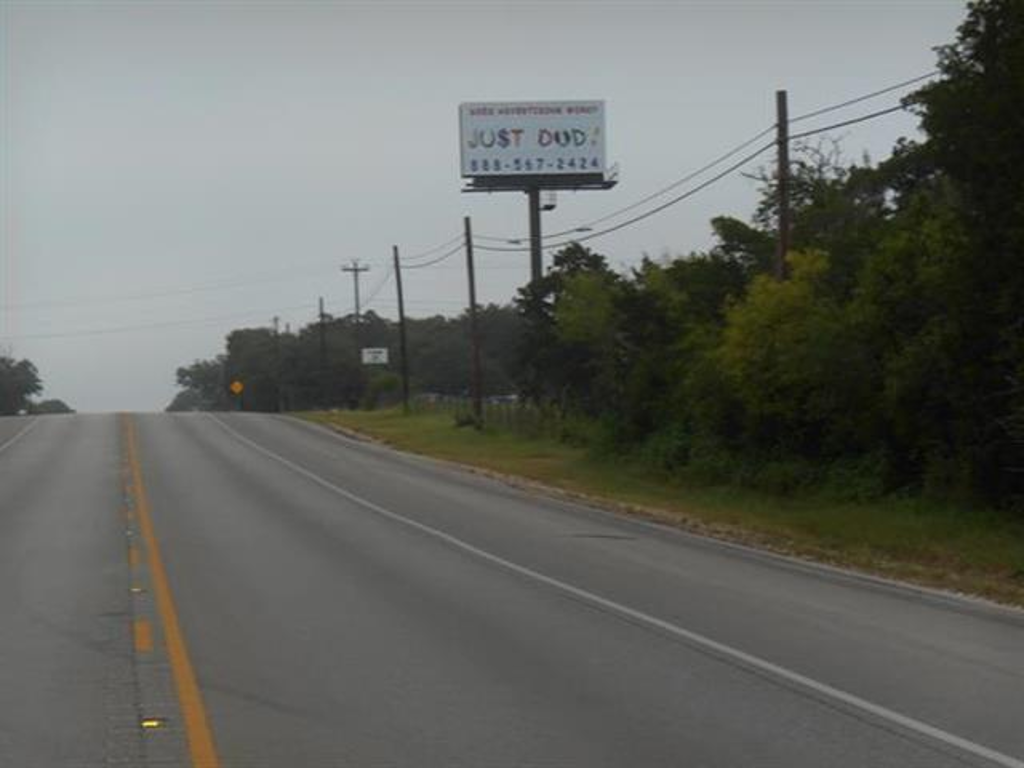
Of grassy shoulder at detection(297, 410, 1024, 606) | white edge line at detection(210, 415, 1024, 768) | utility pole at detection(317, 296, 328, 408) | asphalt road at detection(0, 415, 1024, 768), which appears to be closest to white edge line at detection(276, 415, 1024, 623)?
asphalt road at detection(0, 415, 1024, 768)

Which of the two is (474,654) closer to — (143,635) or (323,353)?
(143,635)

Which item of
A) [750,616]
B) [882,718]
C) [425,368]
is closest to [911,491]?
[750,616]

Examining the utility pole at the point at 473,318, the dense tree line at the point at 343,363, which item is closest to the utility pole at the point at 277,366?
the dense tree line at the point at 343,363

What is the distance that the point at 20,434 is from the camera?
55.6m

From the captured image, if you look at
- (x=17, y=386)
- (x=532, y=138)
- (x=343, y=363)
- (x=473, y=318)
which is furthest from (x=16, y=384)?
(x=473, y=318)

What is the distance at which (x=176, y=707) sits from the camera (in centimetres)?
846

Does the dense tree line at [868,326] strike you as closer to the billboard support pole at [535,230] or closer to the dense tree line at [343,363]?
the billboard support pole at [535,230]

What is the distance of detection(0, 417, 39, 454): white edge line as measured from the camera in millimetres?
48312

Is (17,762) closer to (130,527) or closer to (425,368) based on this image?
(130,527)

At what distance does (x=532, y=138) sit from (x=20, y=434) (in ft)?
104

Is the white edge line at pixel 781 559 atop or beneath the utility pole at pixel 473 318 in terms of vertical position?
beneath

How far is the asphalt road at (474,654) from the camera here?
24.6 ft

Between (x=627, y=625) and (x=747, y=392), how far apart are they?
56.7 ft

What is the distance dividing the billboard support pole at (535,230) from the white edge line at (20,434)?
24.3m
